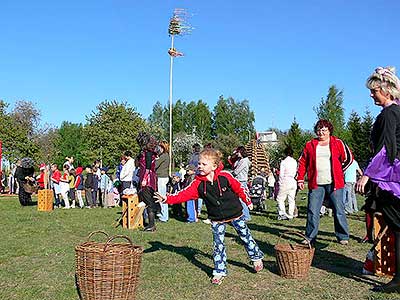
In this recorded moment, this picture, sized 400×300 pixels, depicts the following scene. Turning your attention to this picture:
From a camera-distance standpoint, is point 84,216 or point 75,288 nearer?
point 75,288

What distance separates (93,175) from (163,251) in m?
10.0

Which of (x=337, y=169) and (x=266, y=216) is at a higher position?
(x=337, y=169)

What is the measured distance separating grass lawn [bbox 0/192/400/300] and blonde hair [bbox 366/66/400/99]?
215 cm

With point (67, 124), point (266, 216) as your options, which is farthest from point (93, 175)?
point (67, 124)

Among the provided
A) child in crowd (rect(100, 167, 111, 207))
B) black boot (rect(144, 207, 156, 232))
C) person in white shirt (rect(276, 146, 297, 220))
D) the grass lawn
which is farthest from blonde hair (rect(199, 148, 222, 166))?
child in crowd (rect(100, 167, 111, 207))

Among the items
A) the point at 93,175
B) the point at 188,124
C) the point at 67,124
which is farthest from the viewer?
the point at 67,124

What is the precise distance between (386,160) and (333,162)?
268 centimetres

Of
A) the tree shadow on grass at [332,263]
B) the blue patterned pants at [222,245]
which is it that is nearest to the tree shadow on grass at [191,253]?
the blue patterned pants at [222,245]

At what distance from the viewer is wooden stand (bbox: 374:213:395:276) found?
5.45 metres

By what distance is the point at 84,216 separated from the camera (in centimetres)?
1327

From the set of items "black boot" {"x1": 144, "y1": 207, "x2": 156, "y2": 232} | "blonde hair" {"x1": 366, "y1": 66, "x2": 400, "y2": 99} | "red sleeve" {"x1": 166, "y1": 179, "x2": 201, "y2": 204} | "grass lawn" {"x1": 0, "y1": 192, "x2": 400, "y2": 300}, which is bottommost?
"grass lawn" {"x1": 0, "y1": 192, "x2": 400, "y2": 300}

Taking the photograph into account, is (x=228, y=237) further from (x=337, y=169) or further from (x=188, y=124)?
(x=188, y=124)

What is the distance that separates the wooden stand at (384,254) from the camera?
215 inches

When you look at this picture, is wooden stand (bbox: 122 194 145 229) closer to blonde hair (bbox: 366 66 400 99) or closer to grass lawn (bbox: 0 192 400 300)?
grass lawn (bbox: 0 192 400 300)
